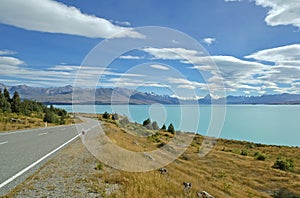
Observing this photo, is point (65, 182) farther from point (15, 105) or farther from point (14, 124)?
point (15, 105)

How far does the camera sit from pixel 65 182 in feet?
25.1

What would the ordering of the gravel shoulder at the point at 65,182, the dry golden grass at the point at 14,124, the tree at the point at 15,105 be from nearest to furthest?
the gravel shoulder at the point at 65,182 → the dry golden grass at the point at 14,124 → the tree at the point at 15,105

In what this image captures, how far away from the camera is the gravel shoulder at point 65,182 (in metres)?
6.50

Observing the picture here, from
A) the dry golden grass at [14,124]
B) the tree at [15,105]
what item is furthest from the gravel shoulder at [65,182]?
the tree at [15,105]

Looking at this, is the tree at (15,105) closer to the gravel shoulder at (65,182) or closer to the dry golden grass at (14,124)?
the dry golden grass at (14,124)

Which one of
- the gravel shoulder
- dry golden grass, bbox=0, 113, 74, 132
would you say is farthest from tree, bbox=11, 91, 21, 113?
the gravel shoulder

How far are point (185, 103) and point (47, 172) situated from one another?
605 centimetres

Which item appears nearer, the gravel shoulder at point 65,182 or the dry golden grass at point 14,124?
the gravel shoulder at point 65,182

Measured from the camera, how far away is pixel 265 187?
20062mm

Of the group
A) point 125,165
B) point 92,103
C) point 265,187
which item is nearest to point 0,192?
point 125,165

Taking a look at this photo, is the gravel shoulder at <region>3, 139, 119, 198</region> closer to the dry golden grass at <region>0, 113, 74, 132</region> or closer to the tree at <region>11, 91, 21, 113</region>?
the dry golden grass at <region>0, 113, 74, 132</region>

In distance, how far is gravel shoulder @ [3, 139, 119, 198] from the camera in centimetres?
650

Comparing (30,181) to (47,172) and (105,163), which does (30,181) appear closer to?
(47,172)

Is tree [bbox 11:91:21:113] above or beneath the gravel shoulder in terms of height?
above
